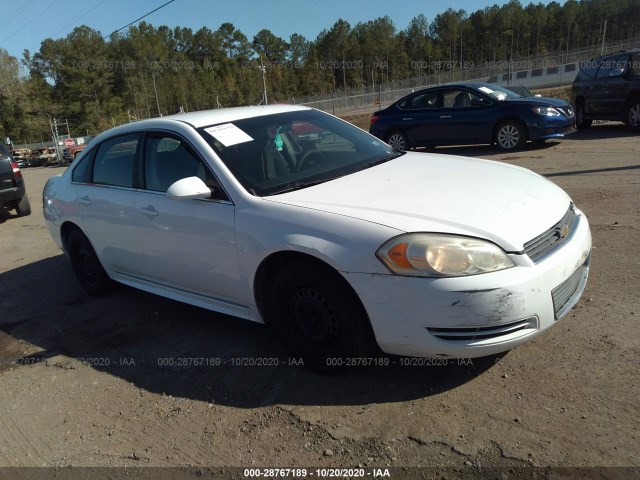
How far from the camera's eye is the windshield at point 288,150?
3508 millimetres

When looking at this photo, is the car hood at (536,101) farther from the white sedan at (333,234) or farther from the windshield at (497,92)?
the white sedan at (333,234)

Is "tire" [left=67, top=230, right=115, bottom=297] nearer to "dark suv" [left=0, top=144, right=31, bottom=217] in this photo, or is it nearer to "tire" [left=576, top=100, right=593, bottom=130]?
"dark suv" [left=0, top=144, right=31, bottom=217]

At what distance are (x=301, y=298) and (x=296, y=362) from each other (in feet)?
1.79

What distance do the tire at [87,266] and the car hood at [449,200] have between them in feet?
8.23

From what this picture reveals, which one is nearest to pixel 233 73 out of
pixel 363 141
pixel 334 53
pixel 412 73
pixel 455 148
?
pixel 334 53

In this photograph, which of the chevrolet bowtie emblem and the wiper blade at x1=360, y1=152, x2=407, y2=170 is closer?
the chevrolet bowtie emblem

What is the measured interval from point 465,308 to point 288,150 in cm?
185

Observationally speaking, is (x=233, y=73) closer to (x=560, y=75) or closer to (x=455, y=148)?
(x=560, y=75)

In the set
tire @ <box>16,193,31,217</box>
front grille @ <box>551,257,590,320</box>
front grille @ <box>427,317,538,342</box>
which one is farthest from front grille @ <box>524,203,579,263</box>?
tire @ <box>16,193,31,217</box>

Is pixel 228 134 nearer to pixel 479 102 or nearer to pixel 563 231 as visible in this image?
pixel 563 231

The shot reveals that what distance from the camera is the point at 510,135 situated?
11133 millimetres

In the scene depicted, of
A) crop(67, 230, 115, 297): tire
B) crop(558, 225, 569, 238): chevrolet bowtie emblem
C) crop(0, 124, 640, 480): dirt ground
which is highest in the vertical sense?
crop(558, 225, 569, 238): chevrolet bowtie emblem

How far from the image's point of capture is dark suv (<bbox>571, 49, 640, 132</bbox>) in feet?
37.0

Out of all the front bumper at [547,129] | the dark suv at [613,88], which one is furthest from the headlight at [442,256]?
the dark suv at [613,88]
